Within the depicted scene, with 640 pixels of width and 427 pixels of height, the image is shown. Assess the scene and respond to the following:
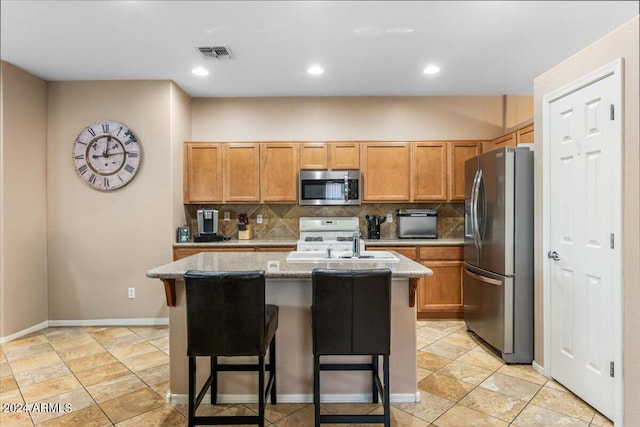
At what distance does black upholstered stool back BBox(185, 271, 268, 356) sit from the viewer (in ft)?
5.89

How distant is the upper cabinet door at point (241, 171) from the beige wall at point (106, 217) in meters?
0.68

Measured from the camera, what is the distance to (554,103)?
100 inches

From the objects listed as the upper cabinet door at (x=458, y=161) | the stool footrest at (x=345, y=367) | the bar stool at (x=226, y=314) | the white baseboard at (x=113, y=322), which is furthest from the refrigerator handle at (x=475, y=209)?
the white baseboard at (x=113, y=322)

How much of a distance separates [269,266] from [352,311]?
666 mm

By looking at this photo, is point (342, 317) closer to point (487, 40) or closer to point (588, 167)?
point (588, 167)

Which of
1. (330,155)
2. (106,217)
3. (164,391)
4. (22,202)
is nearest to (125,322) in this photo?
(106,217)

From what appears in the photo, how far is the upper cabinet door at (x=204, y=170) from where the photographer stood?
4.29m

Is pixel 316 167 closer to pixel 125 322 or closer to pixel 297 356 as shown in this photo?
pixel 297 356

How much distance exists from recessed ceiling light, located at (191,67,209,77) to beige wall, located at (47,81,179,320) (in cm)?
54

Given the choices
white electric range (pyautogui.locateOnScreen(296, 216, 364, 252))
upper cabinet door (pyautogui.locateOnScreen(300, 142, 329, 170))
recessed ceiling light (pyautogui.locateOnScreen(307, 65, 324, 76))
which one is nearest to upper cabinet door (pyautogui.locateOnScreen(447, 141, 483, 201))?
white electric range (pyautogui.locateOnScreen(296, 216, 364, 252))

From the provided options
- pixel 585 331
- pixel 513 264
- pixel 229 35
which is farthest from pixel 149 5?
pixel 585 331

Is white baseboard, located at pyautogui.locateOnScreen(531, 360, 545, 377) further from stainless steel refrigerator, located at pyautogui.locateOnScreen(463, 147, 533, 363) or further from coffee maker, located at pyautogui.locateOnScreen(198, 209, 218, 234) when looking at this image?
coffee maker, located at pyautogui.locateOnScreen(198, 209, 218, 234)

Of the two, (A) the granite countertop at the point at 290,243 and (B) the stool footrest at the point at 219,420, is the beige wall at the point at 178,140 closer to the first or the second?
(A) the granite countertop at the point at 290,243

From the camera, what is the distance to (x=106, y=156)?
153 inches
